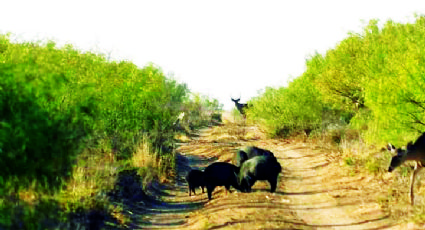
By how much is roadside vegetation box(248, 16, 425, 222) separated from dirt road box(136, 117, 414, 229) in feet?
2.33

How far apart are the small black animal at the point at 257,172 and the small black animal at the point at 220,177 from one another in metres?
0.23

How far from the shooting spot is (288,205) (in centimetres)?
1573

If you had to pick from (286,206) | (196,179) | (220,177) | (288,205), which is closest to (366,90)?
(288,205)

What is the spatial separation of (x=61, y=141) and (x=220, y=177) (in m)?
7.61

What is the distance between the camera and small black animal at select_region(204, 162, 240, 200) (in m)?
16.8

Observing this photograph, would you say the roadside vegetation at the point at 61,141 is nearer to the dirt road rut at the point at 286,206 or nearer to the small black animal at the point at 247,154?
the dirt road rut at the point at 286,206

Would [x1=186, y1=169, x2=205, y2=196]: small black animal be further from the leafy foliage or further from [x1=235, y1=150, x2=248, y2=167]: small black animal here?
the leafy foliage

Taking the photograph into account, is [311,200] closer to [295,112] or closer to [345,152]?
[345,152]

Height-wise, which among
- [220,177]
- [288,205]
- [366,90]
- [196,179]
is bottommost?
[288,205]

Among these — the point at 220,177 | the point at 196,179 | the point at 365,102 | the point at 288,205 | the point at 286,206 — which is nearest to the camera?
the point at 286,206

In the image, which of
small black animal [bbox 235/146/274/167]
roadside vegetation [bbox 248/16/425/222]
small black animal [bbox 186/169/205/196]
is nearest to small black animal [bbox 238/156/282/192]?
small black animal [bbox 186/169/205/196]

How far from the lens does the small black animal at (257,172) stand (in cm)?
1666

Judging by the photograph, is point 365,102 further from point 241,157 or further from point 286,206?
point 286,206

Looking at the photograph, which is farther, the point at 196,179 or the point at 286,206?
the point at 196,179
